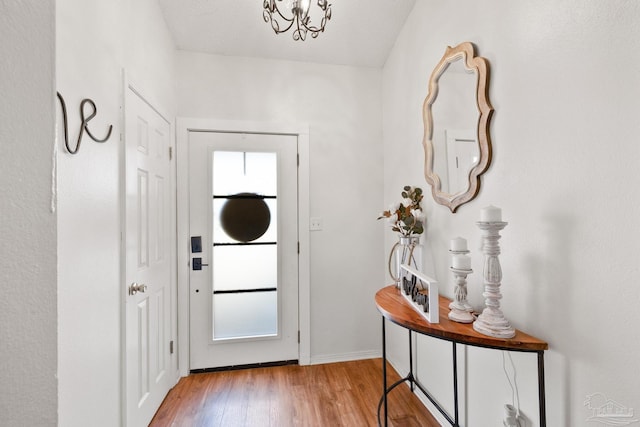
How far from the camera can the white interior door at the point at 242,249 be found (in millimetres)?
2271

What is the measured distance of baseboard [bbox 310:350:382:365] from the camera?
2.40 metres

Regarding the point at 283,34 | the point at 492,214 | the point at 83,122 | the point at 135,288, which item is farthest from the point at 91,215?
the point at 283,34

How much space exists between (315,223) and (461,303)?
1.39m

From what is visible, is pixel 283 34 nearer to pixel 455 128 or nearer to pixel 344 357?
pixel 455 128

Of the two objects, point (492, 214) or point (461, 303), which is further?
point (461, 303)

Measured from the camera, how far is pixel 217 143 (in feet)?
7.55

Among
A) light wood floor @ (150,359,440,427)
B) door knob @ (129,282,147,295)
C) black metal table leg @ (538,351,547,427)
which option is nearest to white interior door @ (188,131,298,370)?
light wood floor @ (150,359,440,427)

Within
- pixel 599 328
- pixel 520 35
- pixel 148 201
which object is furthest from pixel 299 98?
pixel 599 328

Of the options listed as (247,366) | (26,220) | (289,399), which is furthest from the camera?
(247,366)

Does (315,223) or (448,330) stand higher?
(315,223)

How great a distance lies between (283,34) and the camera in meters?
2.20

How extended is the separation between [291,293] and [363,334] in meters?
0.75

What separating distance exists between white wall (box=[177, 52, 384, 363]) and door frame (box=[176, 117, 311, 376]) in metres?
0.06

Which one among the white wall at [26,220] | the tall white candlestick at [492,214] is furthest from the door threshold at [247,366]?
the white wall at [26,220]
